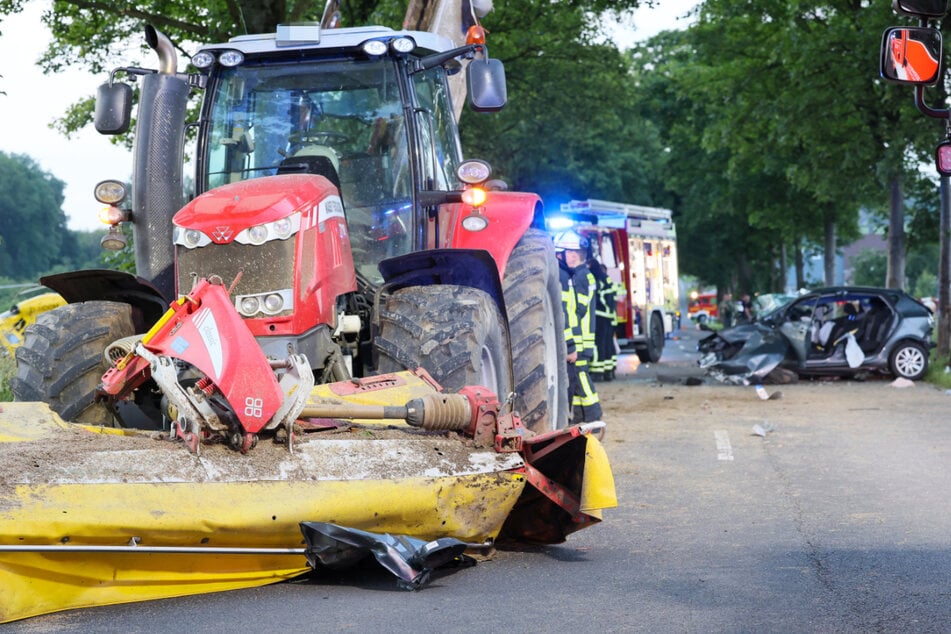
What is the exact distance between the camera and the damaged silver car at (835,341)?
20359 millimetres

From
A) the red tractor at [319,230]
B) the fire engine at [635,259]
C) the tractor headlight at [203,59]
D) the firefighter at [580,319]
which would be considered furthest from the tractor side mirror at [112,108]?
the fire engine at [635,259]

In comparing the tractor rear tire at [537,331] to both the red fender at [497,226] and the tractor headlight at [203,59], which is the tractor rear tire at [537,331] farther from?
the tractor headlight at [203,59]

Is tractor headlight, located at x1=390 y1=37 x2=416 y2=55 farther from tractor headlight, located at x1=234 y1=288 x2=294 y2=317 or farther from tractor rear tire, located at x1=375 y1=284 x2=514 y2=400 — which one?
tractor headlight, located at x1=234 y1=288 x2=294 y2=317

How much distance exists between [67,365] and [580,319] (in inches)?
256

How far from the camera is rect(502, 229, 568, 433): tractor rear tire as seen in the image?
8.45 m

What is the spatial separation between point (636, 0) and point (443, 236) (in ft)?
54.7

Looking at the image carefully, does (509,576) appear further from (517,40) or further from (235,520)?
(517,40)

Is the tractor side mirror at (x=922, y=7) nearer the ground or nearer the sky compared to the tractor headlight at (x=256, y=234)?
nearer the sky

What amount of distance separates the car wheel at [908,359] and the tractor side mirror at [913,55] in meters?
13.8

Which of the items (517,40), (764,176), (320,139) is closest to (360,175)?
(320,139)

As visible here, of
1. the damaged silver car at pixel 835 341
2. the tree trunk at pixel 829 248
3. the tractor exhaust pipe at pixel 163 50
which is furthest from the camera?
the tree trunk at pixel 829 248

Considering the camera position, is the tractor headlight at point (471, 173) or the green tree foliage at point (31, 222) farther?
the green tree foliage at point (31, 222)

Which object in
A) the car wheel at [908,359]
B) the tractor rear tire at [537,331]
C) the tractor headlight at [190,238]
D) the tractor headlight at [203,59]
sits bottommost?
the car wheel at [908,359]

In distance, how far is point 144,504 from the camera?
5422mm
